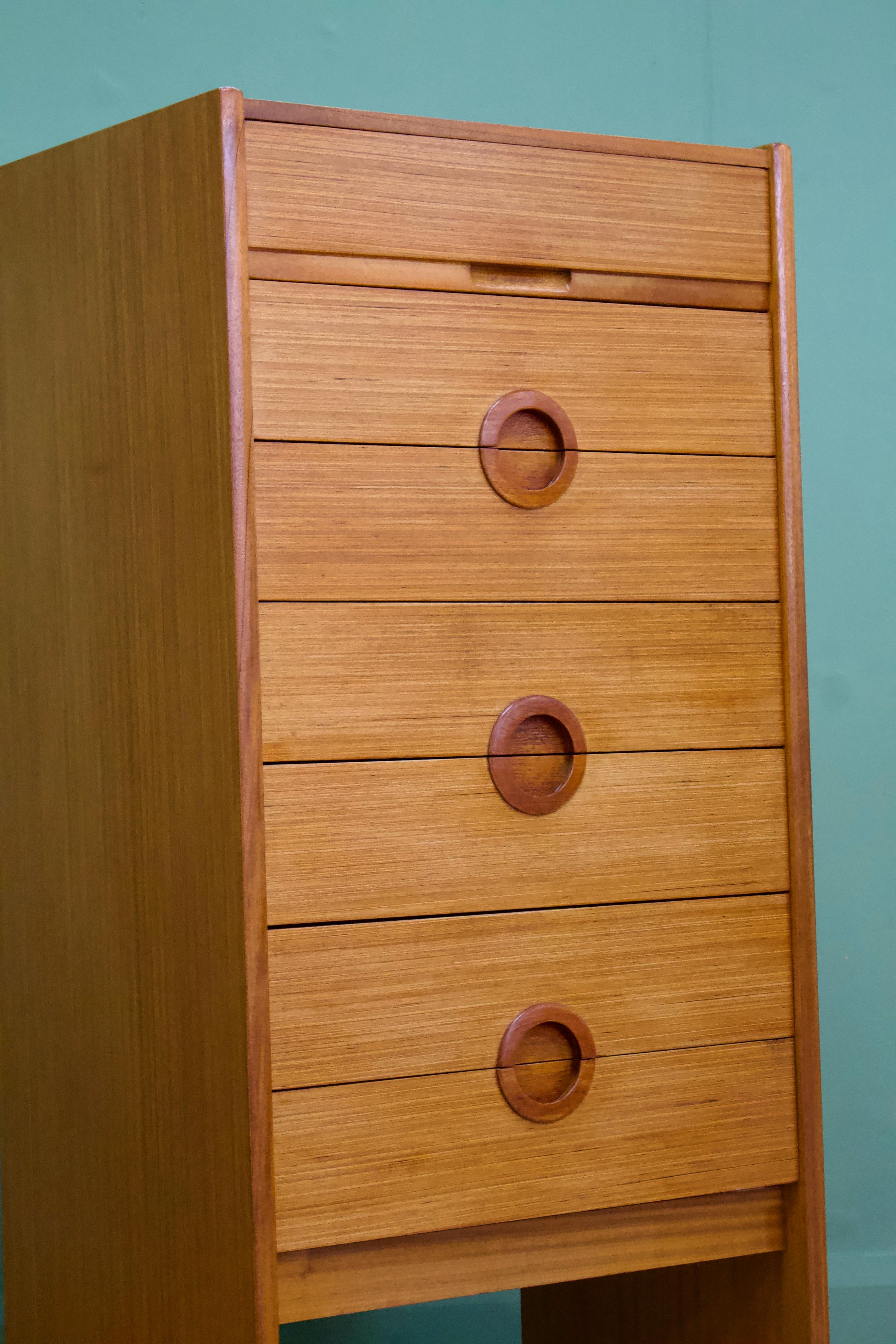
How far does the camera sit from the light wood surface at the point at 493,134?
1043 mm

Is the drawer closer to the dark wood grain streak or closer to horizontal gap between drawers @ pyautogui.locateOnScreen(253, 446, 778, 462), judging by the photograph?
the dark wood grain streak

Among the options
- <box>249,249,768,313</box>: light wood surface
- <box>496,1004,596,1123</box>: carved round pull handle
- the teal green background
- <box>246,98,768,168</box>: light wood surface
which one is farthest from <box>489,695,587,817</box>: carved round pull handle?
the teal green background

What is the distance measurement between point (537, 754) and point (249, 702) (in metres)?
0.27

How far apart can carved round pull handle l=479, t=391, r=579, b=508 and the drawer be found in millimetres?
238

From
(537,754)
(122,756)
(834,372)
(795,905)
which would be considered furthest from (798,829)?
(834,372)

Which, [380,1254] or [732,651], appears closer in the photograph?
[380,1254]

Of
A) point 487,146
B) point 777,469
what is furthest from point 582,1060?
point 487,146

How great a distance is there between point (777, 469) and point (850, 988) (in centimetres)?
89

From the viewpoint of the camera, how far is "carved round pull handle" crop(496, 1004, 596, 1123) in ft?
3.59

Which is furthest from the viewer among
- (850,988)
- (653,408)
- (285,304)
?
(850,988)

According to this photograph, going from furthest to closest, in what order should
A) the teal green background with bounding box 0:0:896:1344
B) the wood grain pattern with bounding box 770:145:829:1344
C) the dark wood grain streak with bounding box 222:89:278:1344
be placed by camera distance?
1. the teal green background with bounding box 0:0:896:1344
2. the wood grain pattern with bounding box 770:145:829:1344
3. the dark wood grain streak with bounding box 222:89:278:1344

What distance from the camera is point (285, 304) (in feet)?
3.42

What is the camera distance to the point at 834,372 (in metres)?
1.78

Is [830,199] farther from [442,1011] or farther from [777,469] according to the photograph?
[442,1011]
